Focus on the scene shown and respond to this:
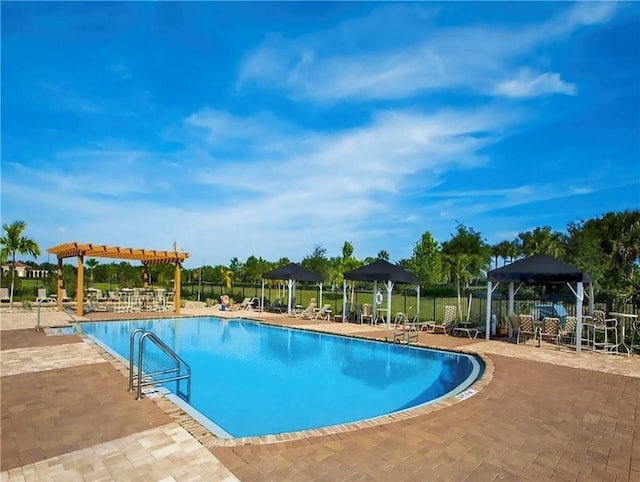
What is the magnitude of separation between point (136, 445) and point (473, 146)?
52.3 ft

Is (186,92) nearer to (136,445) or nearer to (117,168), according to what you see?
(117,168)

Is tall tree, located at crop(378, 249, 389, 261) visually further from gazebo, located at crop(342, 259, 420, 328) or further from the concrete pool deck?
the concrete pool deck

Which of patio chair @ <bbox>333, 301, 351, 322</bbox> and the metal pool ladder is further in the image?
patio chair @ <bbox>333, 301, 351, 322</bbox>

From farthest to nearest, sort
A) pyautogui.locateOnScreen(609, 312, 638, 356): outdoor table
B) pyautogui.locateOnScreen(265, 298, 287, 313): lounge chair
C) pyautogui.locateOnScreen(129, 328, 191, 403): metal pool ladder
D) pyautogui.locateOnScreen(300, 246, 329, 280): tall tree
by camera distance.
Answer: pyautogui.locateOnScreen(300, 246, 329, 280): tall tree → pyautogui.locateOnScreen(265, 298, 287, 313): lounge chair → pyautogui.locateOnScreen(609, 312, 638, 356): outdoor table → pyautogui.locateOnScreen(129, 328, 191, 403): metal pool ladder

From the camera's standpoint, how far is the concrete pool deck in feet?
11.4

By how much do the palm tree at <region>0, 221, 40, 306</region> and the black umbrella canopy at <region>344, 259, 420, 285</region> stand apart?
617 inches

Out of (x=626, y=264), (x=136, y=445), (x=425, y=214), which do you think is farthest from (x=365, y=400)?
(x=425, y=214)

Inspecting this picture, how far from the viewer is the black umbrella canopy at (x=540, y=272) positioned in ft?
34.3

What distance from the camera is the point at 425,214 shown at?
2900 cm

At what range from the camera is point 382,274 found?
583 inches

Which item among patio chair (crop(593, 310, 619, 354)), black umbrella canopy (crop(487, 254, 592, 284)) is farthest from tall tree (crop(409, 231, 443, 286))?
black umbrella canopy (crop(487, 254, 592, 284))

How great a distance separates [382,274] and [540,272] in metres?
5.39

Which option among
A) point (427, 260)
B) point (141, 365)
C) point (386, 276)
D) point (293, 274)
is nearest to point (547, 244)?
point (427, 260)

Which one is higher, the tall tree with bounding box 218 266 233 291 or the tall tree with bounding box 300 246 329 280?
the tall tree with bounding box 300 246 329 280
